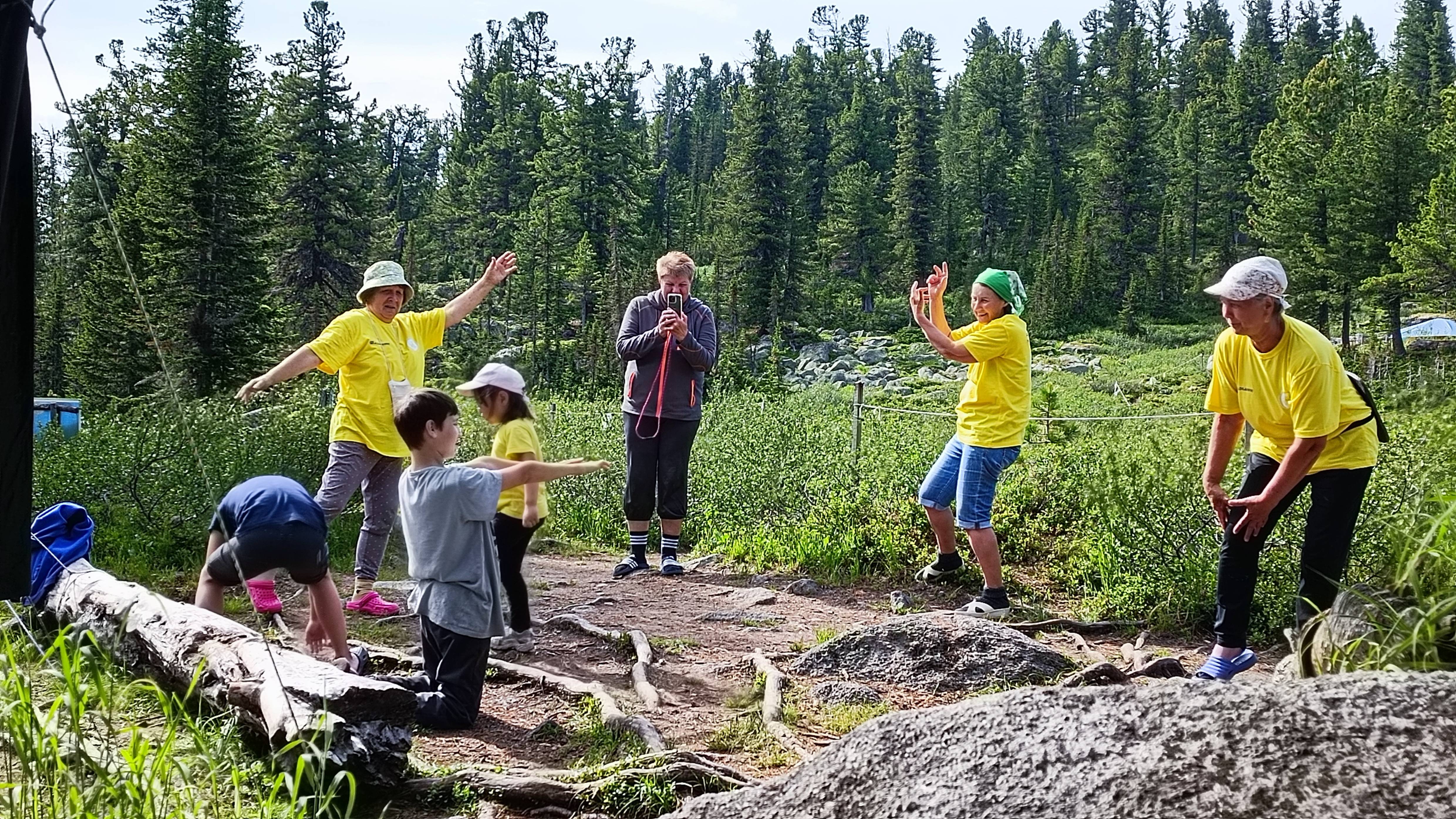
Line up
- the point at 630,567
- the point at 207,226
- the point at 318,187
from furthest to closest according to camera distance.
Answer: the point at 318,187, the point at 207,226, the point at 630,567

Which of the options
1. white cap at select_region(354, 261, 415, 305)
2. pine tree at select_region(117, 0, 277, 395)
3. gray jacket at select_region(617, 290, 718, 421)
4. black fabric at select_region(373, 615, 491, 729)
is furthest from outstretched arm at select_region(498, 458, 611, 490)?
pine tree at select_region(117, 0, 277, 395)

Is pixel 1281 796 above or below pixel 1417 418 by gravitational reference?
below

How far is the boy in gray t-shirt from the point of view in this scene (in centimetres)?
394

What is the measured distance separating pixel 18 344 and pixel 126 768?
49.3 inches

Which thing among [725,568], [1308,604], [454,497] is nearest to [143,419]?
[725,568]

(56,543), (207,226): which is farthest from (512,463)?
(207,226)

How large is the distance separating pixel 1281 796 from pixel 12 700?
3.30 m

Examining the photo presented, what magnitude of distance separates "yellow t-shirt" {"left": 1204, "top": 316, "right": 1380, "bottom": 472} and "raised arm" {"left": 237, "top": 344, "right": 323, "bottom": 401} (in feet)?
13.3

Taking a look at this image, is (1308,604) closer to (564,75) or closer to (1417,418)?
(1417,418)

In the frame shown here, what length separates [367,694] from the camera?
3.31 meters

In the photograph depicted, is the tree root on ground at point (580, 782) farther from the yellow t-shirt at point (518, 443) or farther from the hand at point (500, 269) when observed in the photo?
the hand at point (500, 269)

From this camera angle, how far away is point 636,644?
528 cm

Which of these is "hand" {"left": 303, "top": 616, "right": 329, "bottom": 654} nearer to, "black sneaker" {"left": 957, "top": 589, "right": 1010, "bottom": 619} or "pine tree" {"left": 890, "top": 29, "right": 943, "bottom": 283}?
"black sneaker" {"left": 957, "top": 589, "right": 1010, "bottom": 619}

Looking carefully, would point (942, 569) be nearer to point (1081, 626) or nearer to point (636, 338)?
point (1081, 626)
